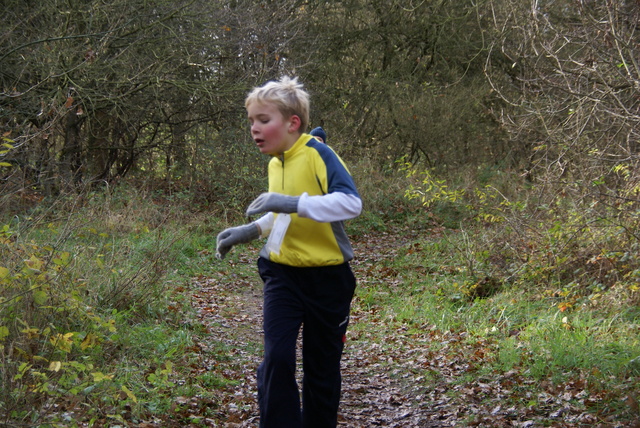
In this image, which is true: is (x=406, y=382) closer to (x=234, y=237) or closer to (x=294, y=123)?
(x=234, y=237)

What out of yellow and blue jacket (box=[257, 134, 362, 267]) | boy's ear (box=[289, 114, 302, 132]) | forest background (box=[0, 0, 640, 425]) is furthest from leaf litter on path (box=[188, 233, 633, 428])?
boy's ear (box=[289, 114, 302, 132])

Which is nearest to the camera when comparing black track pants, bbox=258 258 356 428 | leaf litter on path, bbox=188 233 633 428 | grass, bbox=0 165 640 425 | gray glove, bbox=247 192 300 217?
gray glove, bbox=247 192 300 217

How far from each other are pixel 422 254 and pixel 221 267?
3.31m

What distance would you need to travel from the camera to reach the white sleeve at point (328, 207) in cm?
316

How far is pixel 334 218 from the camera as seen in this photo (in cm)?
323

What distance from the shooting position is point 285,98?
3.41m

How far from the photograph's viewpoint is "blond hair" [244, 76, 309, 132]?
340 centimetres

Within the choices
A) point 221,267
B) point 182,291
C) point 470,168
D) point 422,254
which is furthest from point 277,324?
point 470,168

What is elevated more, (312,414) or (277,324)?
(277,324)

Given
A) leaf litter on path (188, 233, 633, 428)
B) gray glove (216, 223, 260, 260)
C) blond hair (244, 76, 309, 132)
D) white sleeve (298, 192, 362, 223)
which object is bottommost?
leaf litter on path (188, 233, 633, 428)

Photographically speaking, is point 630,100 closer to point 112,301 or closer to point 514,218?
point 514,218

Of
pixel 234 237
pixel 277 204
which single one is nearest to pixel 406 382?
pixel 234 237

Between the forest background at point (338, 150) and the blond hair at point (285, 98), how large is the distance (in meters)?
1.72

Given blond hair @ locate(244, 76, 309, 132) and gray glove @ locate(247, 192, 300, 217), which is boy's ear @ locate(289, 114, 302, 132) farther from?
gray glove @ locate(247, 192, 300, 217)
